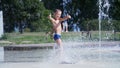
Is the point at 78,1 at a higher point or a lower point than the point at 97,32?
higher

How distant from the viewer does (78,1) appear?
51.0 m

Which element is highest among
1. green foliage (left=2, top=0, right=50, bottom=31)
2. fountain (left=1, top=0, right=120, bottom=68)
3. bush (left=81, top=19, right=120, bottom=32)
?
green foliage (left=2, top=0, right=50, bottom=31)

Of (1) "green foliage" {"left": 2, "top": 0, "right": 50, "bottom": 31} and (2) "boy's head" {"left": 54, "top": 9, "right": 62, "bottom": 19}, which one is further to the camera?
(1) "green foliage" {"left": 2, "top": 0, "right": 50, "bottom": 31}

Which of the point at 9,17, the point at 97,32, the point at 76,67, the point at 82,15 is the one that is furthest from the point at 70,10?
the point at 76,67

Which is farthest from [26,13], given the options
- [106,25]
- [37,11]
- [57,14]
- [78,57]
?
[57,14]

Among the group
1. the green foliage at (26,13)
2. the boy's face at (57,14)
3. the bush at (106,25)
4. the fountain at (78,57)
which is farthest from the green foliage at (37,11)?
the boy's face at (57,14)

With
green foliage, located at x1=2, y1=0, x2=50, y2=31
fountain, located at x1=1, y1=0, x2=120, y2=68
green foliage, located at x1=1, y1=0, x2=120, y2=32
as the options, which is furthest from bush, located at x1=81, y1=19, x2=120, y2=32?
green foliage, located at x1=2, y1=0, x2=50, y2=31

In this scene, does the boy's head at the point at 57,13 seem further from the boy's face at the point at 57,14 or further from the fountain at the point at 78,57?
the fountain at the point at 78,57

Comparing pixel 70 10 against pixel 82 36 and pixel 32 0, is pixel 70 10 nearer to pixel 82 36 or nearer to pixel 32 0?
pixel 32 0

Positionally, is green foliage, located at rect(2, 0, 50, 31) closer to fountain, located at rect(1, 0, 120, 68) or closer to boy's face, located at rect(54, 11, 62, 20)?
fountain, located at rect(1, 0, 120, 68)

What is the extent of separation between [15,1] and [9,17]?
21.3 feet

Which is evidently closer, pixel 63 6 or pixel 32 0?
pixel 32 0

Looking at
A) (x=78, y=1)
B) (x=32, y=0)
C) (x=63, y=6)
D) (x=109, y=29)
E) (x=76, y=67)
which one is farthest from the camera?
(x=63, y=6)

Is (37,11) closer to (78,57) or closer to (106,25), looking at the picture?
(106,25)
